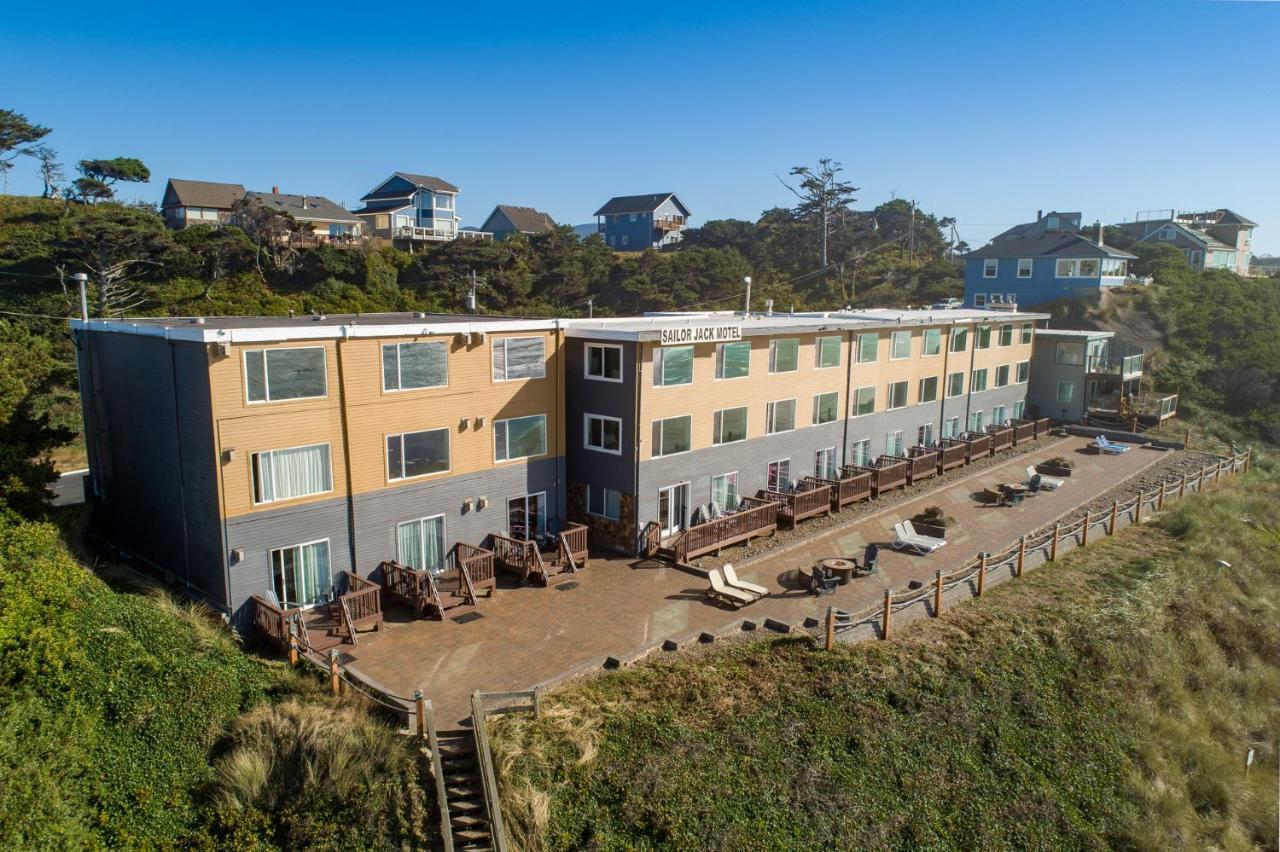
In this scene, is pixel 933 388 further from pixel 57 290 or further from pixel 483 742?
pixel 57 290

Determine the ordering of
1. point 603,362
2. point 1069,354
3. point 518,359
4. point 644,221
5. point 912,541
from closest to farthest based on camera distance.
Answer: point 518,359 < point 603,362 < point 912,541 < point 1069,354 < point 644,221

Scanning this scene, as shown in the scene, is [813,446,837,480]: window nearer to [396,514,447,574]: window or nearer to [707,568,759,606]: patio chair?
[707,568,759,606]: patio chair

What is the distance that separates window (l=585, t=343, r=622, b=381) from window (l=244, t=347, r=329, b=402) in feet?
24.1

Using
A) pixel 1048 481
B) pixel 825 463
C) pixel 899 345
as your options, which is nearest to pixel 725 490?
pixel 825 463

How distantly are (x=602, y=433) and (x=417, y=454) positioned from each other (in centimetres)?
531

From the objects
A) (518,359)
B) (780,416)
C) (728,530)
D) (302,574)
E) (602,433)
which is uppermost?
(518,359)

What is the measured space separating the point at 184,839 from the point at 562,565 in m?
10.5

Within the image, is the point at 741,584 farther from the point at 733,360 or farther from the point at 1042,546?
the point at 1042,546

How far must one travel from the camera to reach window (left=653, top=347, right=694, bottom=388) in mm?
22875

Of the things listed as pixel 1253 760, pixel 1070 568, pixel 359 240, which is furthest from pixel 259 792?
pixel 359 240

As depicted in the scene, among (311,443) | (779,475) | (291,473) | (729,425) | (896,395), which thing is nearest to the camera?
(291,473)

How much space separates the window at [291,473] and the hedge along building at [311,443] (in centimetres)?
3

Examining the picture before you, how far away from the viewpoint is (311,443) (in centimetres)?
1830

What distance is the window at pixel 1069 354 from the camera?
43.1m
